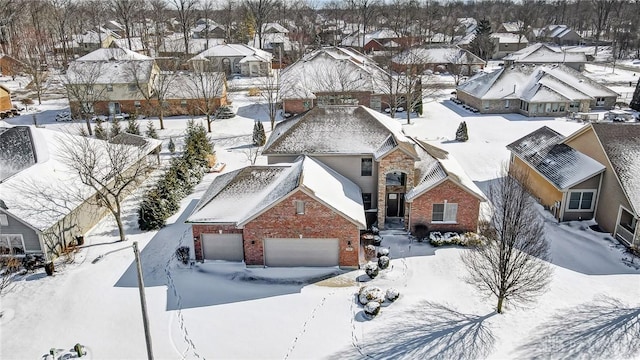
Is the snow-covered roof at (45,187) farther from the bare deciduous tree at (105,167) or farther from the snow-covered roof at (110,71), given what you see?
the snow-covered roof at (110,71)

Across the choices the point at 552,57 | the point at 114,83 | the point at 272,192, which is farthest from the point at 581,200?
the point at 552,57

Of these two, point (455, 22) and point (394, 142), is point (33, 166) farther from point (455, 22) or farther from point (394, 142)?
point (455, 22)

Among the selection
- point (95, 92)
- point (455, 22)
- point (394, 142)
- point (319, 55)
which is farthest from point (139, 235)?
point (455, 22)

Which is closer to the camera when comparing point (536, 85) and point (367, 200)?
point (367, 200)

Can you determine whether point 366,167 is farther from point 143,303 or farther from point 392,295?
point 143,303

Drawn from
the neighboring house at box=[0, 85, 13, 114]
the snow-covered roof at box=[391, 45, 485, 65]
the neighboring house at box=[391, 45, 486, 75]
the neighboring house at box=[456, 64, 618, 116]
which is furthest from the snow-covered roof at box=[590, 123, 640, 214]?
the neighboring house at box=[0, 85, 13, 114]

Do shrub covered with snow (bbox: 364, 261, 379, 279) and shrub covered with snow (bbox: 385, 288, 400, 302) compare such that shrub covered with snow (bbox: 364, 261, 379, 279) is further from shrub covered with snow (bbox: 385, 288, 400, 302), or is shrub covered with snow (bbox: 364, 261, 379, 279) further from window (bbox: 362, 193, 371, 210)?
window (bbox: 362, 193, 371, 210)

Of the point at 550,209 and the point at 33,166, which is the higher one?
the point at 33,166
